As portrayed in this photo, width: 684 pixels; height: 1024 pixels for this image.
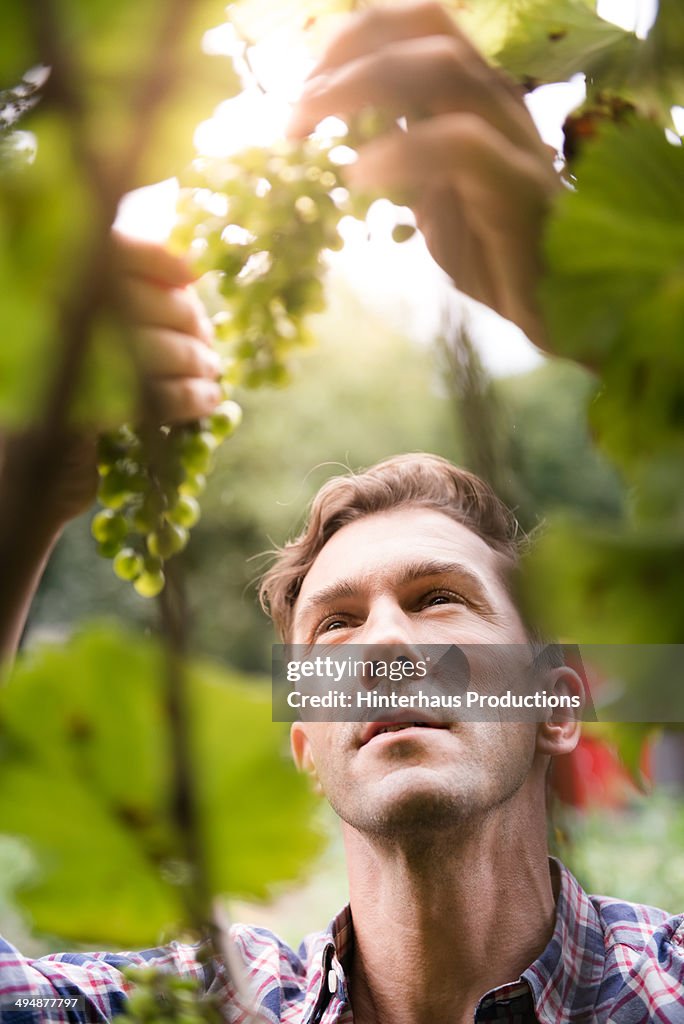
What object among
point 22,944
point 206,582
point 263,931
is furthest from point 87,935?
point 206,582

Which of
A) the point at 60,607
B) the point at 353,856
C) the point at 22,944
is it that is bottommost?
the point at 60,607

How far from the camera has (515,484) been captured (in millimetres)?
350

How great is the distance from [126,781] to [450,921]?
2.14ft

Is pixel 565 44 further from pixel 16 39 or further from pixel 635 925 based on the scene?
pixel 635 925

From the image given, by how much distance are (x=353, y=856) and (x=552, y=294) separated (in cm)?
67

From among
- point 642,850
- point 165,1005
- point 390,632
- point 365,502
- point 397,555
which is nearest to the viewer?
point 165,1005

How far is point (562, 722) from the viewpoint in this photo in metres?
0.75

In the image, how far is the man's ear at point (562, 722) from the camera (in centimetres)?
65

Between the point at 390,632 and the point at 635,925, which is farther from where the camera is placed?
the point at 635,925

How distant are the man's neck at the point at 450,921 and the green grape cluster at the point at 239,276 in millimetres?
410

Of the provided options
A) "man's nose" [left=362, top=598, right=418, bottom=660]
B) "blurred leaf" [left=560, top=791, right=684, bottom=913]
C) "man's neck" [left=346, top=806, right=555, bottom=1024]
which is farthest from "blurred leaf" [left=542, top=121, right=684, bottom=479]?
"blurred leaf" [left=560, top=791, right=684, bottom=913]

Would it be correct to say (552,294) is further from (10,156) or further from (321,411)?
(321,411)

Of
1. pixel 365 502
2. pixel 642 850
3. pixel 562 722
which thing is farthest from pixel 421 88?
pixel 642 850

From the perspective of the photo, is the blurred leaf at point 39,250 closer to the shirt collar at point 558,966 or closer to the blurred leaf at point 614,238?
the blurred leaf at point 614,238
